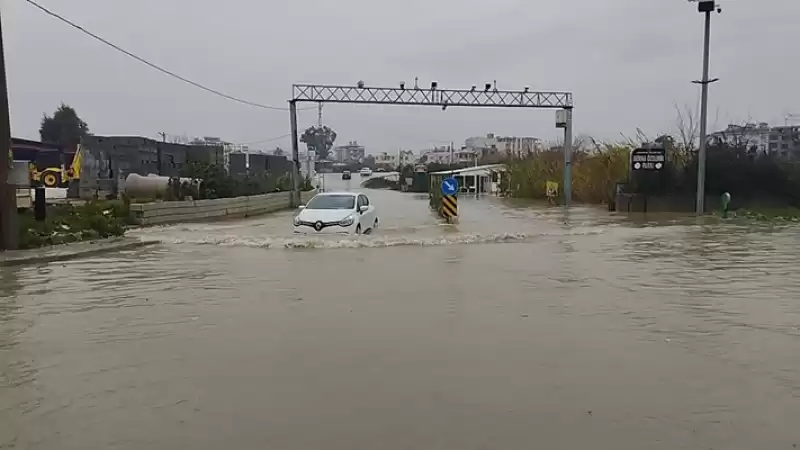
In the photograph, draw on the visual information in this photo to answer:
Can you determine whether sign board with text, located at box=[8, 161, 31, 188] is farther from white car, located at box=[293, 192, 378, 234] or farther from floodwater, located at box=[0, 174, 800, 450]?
white car, located at box=[293, 192, 378, 234]

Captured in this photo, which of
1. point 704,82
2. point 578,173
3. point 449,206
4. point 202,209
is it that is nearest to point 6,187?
point 202,209

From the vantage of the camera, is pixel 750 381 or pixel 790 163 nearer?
pixel 750 381

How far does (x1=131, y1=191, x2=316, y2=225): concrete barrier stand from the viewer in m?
26.1

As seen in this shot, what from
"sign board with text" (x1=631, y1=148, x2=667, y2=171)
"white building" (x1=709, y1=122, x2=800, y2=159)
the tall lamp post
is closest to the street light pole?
the tall lamp post

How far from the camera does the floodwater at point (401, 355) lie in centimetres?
519

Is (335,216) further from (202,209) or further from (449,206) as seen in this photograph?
(202,209)

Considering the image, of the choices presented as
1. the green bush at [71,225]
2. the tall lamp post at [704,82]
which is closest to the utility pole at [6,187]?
the green bush at [71,225]

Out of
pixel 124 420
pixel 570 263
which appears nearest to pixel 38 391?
pixel 124 420

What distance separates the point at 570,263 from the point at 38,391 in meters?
10.9

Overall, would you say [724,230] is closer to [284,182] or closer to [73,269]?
[73,269]

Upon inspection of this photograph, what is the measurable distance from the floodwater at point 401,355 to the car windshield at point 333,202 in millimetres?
6274

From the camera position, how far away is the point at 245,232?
23.3 metres

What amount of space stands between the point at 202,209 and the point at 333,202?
1052 centimetres

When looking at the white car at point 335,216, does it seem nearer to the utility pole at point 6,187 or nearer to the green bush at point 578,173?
the utility pole at point 6,187
